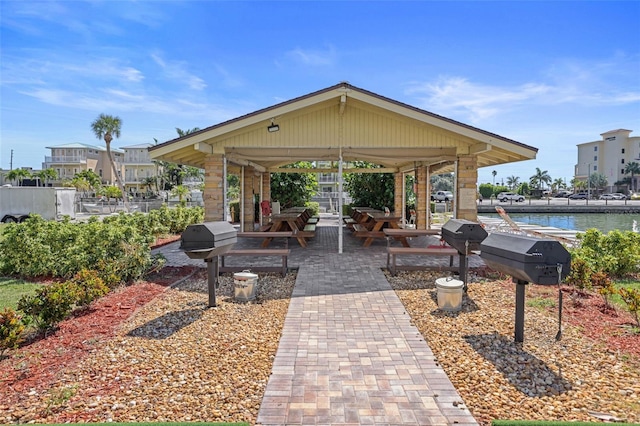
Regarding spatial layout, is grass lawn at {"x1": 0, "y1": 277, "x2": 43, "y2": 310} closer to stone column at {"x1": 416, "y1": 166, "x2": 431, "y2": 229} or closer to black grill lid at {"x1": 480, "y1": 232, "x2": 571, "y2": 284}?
black grill lid at {"x1": 480, "y1": 232, "x2": 571, "y2": 284}

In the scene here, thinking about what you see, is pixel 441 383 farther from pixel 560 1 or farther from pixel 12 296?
pixel 560 1

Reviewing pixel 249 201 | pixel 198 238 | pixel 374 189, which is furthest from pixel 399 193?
pixel 198 238

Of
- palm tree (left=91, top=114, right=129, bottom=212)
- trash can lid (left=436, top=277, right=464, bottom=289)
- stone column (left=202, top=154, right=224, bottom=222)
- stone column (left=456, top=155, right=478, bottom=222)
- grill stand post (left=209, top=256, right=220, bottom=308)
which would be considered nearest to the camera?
trash can lid (left=436, top=277, right=464, bottom=289)

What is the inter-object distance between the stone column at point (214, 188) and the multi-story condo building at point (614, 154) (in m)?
88.6

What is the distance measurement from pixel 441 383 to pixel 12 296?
22.0 feet

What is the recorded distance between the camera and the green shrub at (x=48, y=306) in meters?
4.45

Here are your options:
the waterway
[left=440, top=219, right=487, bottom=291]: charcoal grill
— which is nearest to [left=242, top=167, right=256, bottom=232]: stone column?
[left=440, top=219, right=487, bottom=291]: charcoal grill

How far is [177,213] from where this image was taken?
1538 centimetres

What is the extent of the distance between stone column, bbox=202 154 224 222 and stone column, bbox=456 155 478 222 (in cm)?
564

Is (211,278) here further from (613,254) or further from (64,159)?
(64,159)

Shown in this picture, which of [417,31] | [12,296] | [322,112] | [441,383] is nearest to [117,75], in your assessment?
[322,112]

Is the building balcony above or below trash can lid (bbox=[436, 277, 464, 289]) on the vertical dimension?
above

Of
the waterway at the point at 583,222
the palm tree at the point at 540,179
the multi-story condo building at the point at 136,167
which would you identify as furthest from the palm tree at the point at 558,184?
the multi-story condo building at the point at 136,167

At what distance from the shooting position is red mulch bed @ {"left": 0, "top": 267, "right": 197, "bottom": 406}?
3.37 metres
